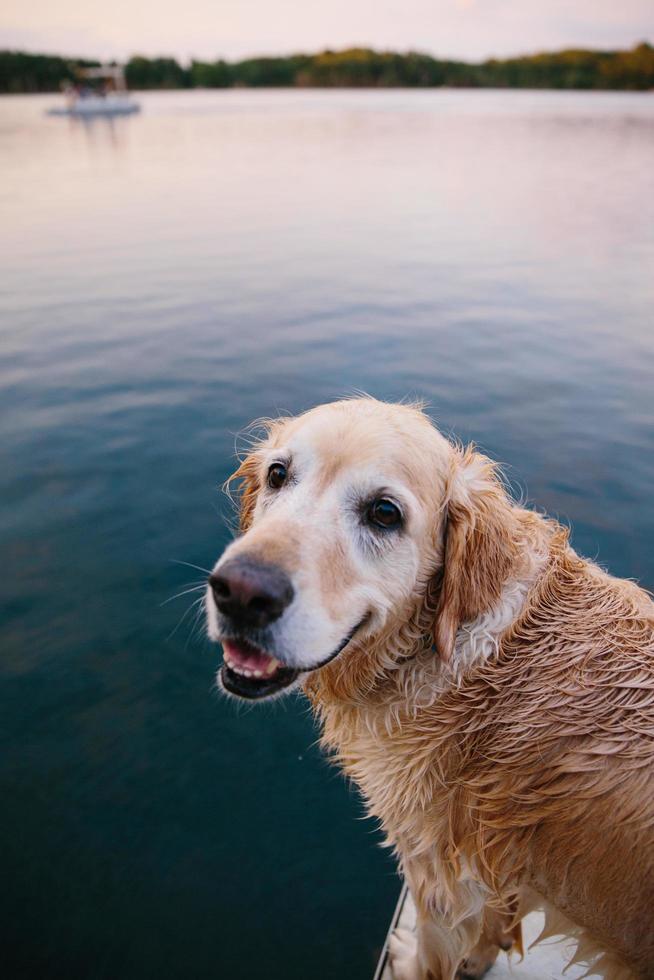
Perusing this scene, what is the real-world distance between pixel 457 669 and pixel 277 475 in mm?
1132

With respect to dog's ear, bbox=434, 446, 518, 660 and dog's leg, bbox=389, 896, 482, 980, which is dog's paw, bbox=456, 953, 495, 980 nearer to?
dog's leg, bbox=389, 896, 482, 980

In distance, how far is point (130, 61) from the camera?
118625mm

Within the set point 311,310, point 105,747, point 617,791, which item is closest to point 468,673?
point 617,791

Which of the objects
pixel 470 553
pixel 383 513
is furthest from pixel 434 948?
pixel 383 513

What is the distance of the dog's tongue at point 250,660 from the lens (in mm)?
2152

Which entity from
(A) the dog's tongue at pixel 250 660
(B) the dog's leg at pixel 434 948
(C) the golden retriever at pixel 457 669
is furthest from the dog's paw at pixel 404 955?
(A) the dog's tongue at pixel 250 660

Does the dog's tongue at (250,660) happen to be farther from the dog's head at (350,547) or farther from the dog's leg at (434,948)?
the dog's leg at (434,948)

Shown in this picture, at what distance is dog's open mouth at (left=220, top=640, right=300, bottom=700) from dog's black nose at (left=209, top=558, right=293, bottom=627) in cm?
21

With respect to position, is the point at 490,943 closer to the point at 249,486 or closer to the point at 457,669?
the point at 457,669

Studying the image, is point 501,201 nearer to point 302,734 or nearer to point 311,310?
point 311,310

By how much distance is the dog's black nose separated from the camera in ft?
6.36

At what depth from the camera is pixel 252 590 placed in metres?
1.93

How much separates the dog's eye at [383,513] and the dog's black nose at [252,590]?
531 mm

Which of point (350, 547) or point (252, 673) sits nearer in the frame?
point (252, 673)
